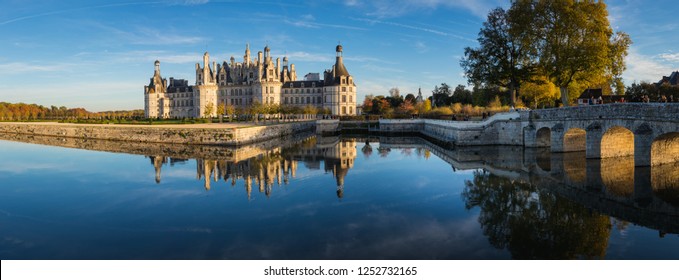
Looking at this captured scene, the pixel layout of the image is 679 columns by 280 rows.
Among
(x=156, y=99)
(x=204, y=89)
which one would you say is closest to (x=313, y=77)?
(x=204, y=89)

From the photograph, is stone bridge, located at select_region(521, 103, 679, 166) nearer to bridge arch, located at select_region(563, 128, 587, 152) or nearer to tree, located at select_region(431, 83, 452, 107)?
bridge arch, located at select_region(563, 128, 587, 152)

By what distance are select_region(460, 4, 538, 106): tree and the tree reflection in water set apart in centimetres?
2187

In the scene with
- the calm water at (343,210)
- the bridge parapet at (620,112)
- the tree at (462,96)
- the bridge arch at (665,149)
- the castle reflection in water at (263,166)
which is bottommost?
the calm water at (343,210)

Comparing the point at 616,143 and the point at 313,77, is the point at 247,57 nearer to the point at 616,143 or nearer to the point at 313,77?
the point at 313,77

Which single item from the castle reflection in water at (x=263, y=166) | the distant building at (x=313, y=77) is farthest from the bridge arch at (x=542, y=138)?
the distant building at (x=313, y=77)

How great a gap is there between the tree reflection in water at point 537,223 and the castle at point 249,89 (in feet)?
199

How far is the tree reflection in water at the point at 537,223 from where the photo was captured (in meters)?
8.37

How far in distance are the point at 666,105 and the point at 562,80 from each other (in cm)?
1788

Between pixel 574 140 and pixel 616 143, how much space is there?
3.26 m

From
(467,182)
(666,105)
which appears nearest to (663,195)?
(666,105)

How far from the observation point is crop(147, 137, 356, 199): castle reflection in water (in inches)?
659

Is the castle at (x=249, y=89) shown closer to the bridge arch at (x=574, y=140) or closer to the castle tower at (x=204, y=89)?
the castle tower at (x=204, y=89)

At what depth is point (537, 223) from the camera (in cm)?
1025
